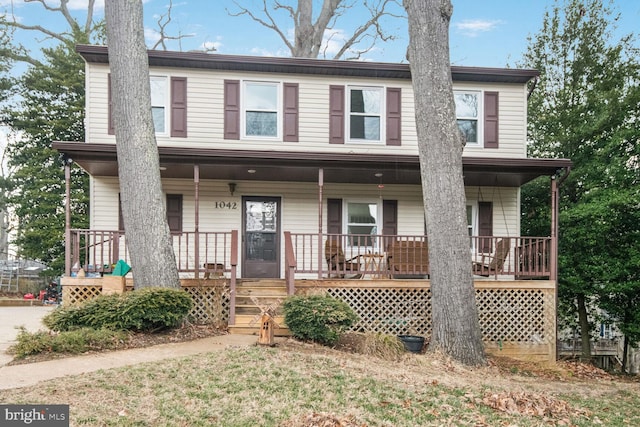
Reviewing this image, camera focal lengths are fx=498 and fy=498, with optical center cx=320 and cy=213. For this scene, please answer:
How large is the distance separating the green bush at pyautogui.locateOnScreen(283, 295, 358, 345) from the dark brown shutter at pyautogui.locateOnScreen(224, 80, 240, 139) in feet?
18.3

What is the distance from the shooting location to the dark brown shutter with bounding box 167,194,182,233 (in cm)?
1184

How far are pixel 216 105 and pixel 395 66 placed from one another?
445 cm

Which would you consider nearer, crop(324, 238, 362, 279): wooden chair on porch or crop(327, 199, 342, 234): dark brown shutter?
crop(324, 238, 362, 279): wooden chair on porch

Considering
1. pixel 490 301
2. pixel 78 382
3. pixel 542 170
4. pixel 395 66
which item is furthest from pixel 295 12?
pixel 78 382

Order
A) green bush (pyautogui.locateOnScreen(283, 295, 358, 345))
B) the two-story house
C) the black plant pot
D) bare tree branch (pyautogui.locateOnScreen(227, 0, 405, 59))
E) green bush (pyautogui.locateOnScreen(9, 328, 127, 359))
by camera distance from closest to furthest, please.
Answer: green bush (pyautogui.locateOnScreen(9, 328, 127, 359)) → green bush (pyautogui.locateOnScreen(283, 295, 358, 345)) → the black plant pot → the two-story house → bare tree branch (pyautogui.locateOnScreen(227, 0, 405, 59))

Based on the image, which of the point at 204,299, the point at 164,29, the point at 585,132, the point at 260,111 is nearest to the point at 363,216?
the point at 260,111

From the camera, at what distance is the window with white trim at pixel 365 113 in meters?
12.4

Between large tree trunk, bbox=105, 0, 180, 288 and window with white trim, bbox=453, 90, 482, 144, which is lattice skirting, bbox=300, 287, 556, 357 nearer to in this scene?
large tree trunk, bbox=105, 0, 180, 288

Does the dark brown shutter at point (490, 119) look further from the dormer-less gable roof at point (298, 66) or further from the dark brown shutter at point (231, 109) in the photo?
the dark brown shutter at point (231, 109)

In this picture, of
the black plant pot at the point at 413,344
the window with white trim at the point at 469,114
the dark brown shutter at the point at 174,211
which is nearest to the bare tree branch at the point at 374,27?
the window with white trim at the point at 469,114

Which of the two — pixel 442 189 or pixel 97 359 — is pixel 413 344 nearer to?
pixel 442 189

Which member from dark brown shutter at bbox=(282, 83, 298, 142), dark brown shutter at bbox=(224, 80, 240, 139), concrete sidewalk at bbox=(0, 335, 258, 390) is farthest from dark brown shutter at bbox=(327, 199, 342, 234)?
concrete sidewalk at bbox=(0, 335, 258, 390)

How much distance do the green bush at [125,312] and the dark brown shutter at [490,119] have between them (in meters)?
8.61

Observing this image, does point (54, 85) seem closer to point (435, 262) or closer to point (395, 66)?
point (395, 66)
